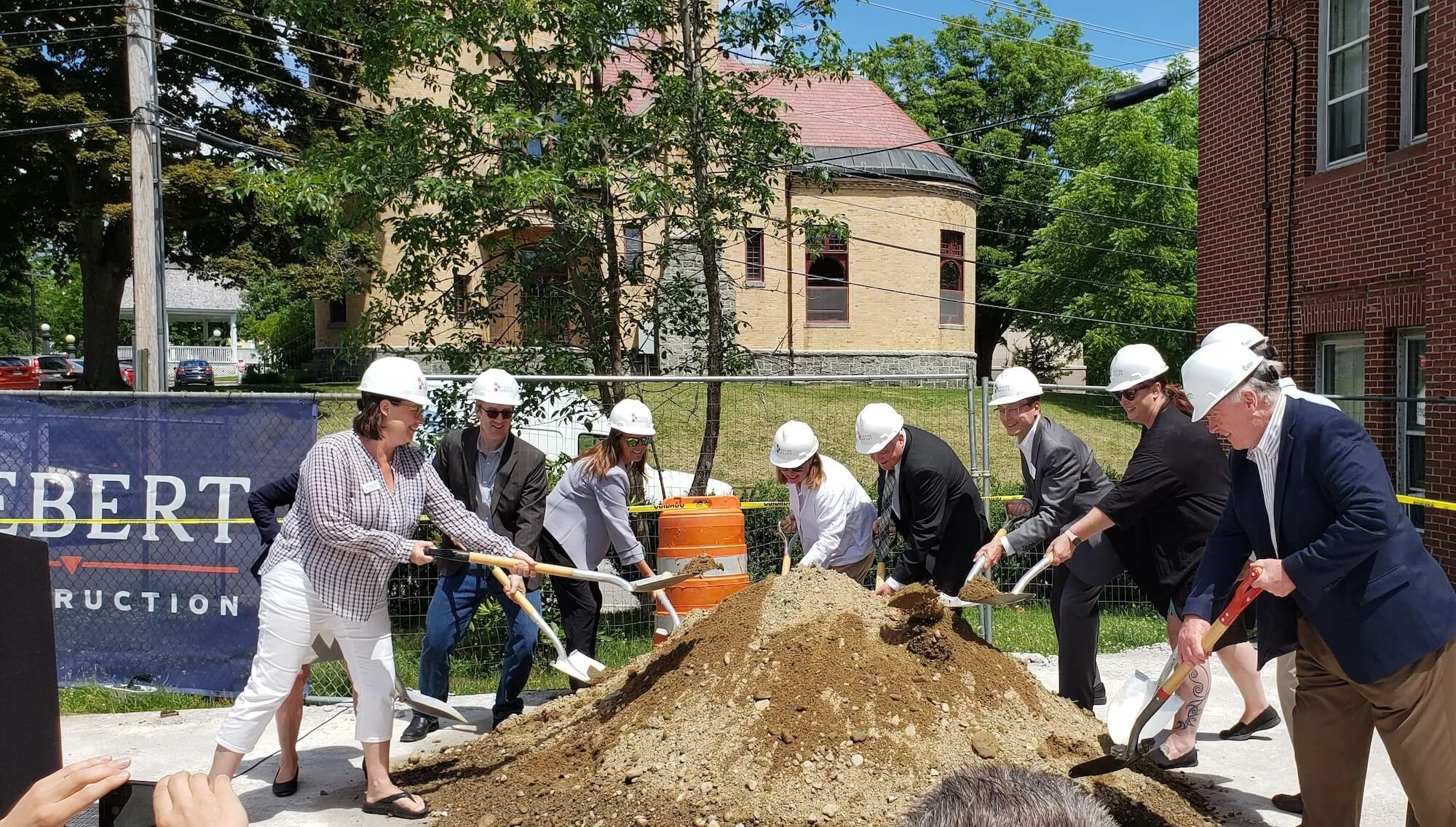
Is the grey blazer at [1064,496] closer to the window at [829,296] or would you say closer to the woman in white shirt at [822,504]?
the woman in white shirt at [822,504]

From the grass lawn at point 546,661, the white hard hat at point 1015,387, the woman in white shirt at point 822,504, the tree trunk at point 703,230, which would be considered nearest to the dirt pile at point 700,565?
the woman in white shirt at point 822,504

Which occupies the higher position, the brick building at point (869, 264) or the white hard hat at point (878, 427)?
the brick building at point (869, 264)

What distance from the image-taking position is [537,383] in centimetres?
895

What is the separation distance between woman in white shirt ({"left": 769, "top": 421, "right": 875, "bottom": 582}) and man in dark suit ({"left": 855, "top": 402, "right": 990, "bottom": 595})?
326 millimetres

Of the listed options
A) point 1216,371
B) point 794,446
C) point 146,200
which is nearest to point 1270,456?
point 1216,371

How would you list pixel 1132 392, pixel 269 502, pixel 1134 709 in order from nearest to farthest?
1. pixel 1134 709
2. pixel 1132 392
3. pixel 269 502

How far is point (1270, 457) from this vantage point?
3.76m

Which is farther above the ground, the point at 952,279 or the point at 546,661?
the point at 952,279

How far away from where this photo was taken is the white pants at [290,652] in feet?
15.2

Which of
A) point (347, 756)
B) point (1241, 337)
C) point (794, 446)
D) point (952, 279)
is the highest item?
point (952, 279)

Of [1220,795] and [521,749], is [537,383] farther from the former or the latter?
[1220,795]

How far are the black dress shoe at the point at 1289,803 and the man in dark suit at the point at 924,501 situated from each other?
69.5 inches

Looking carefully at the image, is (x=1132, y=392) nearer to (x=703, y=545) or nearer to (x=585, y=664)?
(x=703, y=545)

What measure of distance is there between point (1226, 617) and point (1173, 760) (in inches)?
57.1
